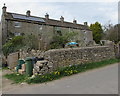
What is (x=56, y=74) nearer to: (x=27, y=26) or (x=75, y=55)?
(x=75, y=55)

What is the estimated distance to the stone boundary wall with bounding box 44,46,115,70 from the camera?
8.77 metres

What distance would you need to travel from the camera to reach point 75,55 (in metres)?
10.2

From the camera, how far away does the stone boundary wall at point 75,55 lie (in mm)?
8773

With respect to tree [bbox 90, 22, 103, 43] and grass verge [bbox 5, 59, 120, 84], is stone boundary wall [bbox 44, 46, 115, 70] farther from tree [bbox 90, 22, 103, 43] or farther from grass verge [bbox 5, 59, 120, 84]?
tree [bbox 90, 22, 103, 43]

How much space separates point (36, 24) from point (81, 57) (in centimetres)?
1899

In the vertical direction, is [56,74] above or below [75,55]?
below

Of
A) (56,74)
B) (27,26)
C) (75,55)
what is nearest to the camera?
(56,74)

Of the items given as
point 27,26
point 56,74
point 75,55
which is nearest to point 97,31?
point 27,26

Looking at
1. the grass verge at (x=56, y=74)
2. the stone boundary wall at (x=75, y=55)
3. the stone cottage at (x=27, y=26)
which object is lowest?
the grass verge at (x=56, y=74)

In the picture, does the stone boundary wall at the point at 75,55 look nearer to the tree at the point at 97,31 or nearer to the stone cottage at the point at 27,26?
the stone cottage at the point at 27,26

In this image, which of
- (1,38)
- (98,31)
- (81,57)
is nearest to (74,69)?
(81,57)

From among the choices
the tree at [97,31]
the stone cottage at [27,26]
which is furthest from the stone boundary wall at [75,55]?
the tree at [97,31]

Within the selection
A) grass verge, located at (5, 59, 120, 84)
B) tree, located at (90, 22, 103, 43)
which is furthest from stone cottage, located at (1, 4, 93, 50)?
tree, located at (90, 22, 103, 43)

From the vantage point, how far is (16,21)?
968 inches
